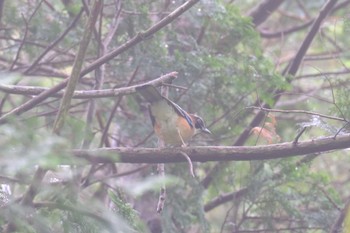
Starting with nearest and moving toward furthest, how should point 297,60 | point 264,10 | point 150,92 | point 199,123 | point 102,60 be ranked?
point 102,60 → point 150,92 → point 199,123 → point 297,60 → point 264,10

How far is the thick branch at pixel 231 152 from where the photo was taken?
3.77 meters

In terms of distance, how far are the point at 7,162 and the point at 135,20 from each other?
3585 millimetres

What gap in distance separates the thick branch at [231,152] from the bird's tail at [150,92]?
Result: 0.36 meters

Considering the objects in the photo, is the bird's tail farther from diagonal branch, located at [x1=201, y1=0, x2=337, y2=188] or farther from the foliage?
diagonal branch, located at [x1=201, y1=0, x2=337, y2=188]

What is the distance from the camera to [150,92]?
4.24 metres

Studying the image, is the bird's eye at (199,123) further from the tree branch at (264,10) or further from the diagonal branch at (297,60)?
the tree branch at (264,10)

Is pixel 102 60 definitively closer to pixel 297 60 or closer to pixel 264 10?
pixel 297 60

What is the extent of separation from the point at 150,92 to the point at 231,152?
2.32 ft

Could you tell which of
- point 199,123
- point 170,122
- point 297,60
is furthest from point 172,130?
point 297,60

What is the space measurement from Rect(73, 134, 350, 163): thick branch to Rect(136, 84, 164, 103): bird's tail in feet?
1.18

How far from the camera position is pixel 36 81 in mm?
7039

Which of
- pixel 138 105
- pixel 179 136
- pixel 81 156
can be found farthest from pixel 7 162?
pixel 138 105

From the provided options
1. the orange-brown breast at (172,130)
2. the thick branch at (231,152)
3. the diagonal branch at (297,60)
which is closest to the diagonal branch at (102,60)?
the thick branch at (231,152)

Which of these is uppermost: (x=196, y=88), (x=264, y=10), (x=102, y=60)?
(x=102, y=60)
